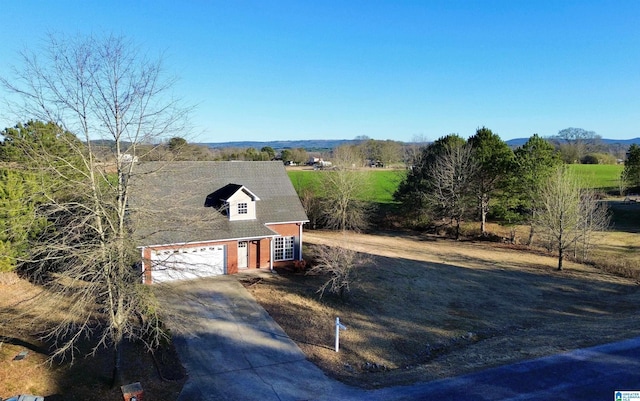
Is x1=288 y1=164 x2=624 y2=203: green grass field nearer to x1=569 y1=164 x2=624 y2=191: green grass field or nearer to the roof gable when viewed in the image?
x1=569 y1=164 x2=624 y2=191: green grass field

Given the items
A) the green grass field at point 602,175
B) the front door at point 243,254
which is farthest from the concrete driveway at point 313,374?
the green grass field at point 602,175

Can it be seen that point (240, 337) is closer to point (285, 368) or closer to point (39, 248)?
point (285, 368)

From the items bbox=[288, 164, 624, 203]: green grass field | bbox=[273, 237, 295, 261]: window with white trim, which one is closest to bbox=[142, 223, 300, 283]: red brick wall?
bbox=[273, 237, 295, 261]: window with white trim

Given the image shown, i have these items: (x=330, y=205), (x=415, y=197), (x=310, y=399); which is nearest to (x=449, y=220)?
(x=415, y=197)

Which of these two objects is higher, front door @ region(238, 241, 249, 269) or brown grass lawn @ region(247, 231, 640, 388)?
front door @ region(238, 241, 249, 269)

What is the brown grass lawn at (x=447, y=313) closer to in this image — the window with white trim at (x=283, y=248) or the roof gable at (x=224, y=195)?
the window with white trim at (x=283, y=248)

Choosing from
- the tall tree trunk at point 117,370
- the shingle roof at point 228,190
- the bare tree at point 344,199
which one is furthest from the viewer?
the bare tree at point 344,199

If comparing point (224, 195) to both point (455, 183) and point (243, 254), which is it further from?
point (455, 183)
